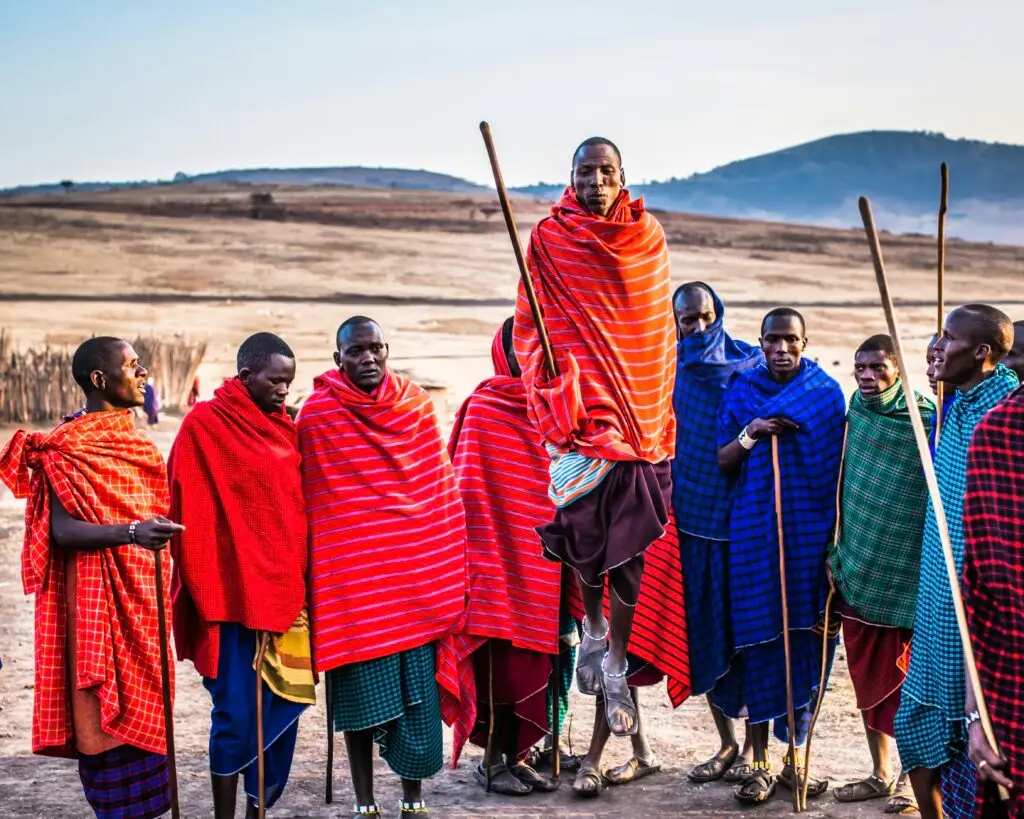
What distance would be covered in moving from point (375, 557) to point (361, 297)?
27511 mm

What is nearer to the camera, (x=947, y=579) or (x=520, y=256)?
(x=947, y=579)

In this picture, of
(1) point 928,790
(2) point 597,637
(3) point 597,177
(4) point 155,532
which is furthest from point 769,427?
(4) point 155,532

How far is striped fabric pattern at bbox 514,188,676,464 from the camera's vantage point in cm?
555

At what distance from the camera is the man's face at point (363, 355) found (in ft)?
18.1

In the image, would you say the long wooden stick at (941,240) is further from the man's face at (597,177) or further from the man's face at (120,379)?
the man's face at (120,379)

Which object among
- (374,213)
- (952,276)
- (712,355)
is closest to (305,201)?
(374,213)

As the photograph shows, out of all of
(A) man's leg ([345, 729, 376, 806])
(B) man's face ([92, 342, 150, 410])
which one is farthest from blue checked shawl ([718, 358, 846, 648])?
(B) man's face ([92, 342, 150, 410])

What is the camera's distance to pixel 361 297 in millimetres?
32688

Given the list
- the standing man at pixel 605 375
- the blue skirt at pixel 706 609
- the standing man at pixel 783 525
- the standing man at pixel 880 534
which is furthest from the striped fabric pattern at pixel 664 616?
the standing man at pixel 880 534

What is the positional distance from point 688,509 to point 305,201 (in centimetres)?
4274

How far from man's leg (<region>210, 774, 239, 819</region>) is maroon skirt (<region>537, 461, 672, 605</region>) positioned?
1.65 metres

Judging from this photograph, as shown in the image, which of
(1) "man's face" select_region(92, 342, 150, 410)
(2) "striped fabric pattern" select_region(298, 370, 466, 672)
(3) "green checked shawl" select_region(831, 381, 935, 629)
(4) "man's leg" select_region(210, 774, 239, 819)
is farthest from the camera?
(3) "green checked shawl" select_region(831, 381, 935, 629)

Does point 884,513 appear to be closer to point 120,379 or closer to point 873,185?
point 120,379

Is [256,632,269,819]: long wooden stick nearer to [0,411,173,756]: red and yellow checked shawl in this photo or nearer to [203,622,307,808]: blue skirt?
[203,622,307,808]: blue skirt
